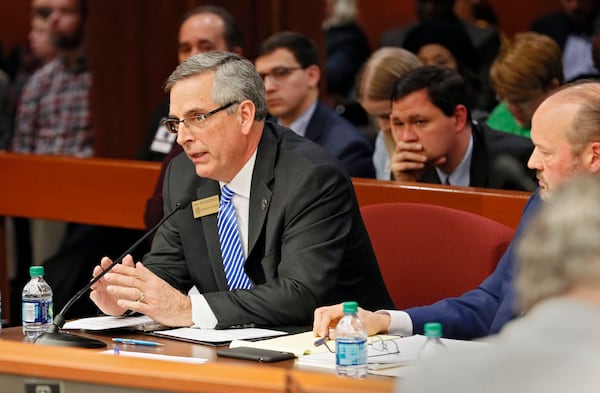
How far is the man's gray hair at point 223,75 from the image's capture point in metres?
3.57

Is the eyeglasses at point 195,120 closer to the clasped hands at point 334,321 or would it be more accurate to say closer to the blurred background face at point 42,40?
the clasped hands at point 334,321

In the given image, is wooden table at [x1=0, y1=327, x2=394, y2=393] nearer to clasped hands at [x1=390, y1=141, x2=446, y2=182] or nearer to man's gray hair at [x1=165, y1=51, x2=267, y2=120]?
man's gray hair at [x1=165, y1=51, x2=267, y2=120]

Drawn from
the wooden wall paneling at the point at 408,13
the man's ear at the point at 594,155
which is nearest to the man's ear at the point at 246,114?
the man's ear at the point at 594,155

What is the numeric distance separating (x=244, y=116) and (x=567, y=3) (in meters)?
4.24

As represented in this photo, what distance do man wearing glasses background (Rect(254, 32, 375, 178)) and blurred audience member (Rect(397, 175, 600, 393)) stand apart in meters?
3.62

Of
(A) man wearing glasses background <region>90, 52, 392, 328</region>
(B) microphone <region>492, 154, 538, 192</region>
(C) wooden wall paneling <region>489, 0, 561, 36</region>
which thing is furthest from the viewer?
(C) wooden wall paneling <region>489, 0, 561, 36</region>

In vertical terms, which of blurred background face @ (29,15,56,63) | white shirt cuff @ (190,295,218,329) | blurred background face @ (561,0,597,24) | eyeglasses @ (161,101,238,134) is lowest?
white shirt cuff @ (190,295,218,329)

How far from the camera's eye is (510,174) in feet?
15.3

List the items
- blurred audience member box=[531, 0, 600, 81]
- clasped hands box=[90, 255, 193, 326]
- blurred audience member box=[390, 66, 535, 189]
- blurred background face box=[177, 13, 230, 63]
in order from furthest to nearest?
1. blurred audience member box=[531, 0, 600, 81]
2. blurred background face box=[177, 13, 230, 63]
3. blurred audience member box=[390, 66, 535, 189]
4. clasped hands box=[90, 255, 193, 326]

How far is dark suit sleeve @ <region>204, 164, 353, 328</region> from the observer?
328cm

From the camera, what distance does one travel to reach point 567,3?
7.35 metres

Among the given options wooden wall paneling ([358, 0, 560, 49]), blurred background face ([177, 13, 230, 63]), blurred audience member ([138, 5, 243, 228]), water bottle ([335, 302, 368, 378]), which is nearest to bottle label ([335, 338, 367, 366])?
water bottle ([335, 302, 368, 378])

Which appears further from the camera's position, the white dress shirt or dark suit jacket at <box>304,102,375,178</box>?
dark suit jacket at <box>304,102,375,178</box>

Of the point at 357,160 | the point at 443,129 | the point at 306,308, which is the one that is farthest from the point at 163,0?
the point at 306,308
